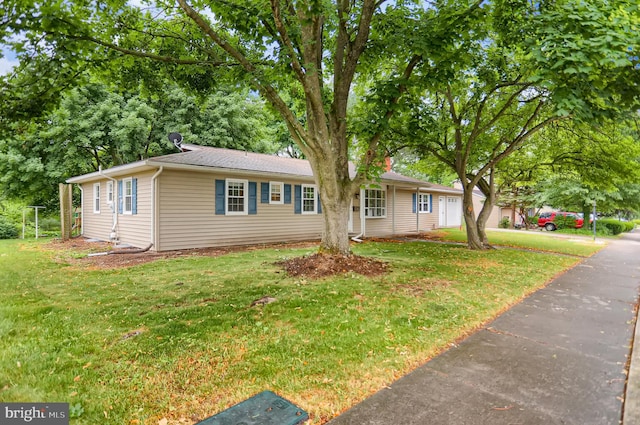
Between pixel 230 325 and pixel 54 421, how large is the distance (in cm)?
192

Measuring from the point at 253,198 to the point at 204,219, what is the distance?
6.38ft

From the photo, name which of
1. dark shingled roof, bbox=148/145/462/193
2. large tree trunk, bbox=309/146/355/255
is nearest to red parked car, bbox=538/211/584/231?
dark shingled roof, bbox=148/145/462/193

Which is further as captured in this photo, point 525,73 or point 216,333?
point 525,73

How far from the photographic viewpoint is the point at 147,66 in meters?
8.16

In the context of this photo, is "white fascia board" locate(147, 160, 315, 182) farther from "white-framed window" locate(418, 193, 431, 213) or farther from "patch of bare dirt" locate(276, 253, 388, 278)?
"white-framed window" locate(418, 193, 431, 213)

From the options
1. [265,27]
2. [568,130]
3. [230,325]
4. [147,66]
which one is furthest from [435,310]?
[568,130]

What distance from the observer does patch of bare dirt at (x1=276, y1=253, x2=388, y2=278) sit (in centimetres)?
693

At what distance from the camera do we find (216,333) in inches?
151

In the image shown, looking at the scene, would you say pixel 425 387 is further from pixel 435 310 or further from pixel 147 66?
pixel 147 66

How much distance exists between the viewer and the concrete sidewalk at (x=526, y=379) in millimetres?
2484

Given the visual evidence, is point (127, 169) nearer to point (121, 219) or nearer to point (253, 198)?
point (121, 219)

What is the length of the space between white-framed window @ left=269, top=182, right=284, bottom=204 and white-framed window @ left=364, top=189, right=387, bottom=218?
4.65 metres

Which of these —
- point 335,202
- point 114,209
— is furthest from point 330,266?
point 114,209

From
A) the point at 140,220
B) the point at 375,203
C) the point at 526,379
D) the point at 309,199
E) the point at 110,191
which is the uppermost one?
the point at 110,191
